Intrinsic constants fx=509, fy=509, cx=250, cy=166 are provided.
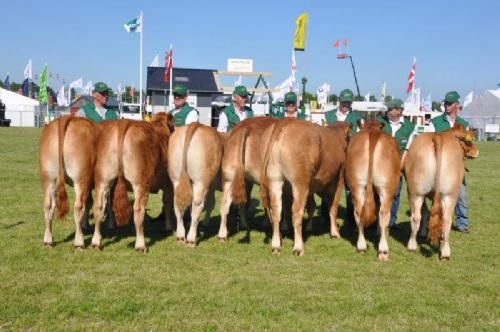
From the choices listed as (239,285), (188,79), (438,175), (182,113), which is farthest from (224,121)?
(188,79)

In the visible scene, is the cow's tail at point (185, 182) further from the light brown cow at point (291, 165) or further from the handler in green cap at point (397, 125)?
the handler in green cap at point (397, 125)

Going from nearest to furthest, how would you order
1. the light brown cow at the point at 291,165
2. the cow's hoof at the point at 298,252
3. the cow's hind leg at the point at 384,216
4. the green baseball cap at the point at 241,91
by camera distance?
the light brown cow at the point at 291,165, the cow's hind leg at the point at 384,216, the cow's hoof at the point at 298,252, the green baseball cap at the point at 241,91

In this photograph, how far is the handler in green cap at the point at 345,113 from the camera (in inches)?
375

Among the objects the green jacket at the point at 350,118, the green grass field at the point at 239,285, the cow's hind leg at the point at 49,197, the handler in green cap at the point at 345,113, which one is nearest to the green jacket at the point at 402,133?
the green jacket at the point at 350,118

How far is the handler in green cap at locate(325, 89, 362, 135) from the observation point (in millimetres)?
9523

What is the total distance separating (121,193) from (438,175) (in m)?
4.33

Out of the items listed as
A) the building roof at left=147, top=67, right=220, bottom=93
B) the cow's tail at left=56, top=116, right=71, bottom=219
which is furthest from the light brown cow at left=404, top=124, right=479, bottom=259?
the building roof at left=147, top=67, right=220, bottom=93

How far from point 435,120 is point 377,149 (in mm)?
2360

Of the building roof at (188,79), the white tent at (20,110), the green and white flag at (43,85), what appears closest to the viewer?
the building roof at (188,79)

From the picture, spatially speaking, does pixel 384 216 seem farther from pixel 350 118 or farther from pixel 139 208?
pixel 139 208

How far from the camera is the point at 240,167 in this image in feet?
24.9

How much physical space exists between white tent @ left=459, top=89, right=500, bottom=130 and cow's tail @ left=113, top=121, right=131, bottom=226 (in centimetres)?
4890

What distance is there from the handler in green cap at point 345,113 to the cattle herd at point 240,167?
1732 mm

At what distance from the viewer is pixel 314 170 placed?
293 inches
